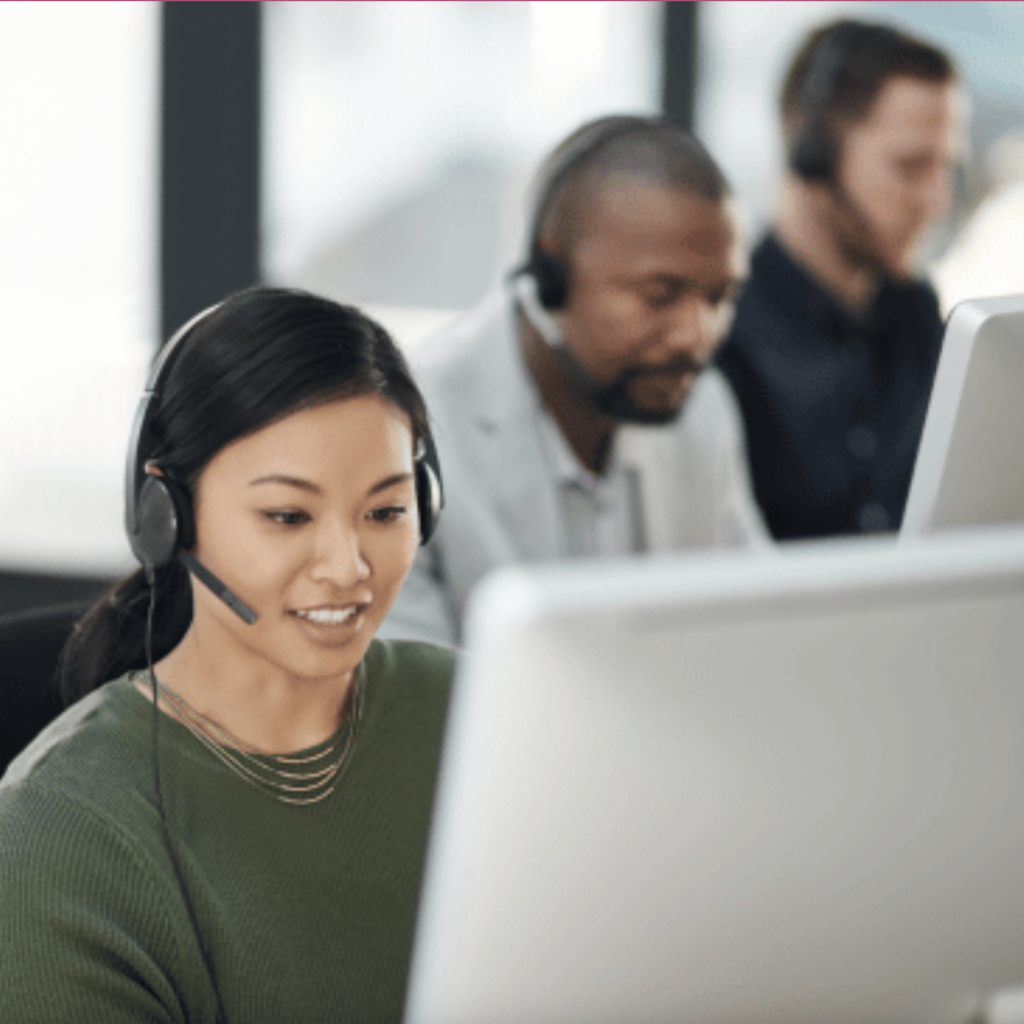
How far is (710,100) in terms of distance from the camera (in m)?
3.33

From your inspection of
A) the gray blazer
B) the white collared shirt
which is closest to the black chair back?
the gray blazer

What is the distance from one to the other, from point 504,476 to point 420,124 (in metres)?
1.59

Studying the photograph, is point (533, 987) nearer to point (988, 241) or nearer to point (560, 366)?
point (560, 366)

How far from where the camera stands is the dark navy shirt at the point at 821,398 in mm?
2385

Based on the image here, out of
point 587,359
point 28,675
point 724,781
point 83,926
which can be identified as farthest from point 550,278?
point 724,781

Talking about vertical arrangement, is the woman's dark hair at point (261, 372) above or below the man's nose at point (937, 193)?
below

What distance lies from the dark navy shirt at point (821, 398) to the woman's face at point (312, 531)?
1.39 m

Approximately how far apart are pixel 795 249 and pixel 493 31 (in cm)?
102

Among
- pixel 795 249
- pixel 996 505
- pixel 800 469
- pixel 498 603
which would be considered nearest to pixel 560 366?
pixel 800 469

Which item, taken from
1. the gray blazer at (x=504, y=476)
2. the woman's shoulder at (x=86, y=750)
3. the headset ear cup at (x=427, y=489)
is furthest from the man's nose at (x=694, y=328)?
the woman's shoulder at (x=86, y=750)

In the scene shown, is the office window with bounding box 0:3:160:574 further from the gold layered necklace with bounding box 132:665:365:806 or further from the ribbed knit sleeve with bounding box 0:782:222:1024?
the ribbed knit sleeve with bounding box 0:782:222:1024

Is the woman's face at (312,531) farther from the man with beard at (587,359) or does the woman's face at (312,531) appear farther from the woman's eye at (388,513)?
the man with beard at (587,359)

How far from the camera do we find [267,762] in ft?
3.52

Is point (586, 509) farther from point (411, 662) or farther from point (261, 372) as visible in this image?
point (261, 372)
